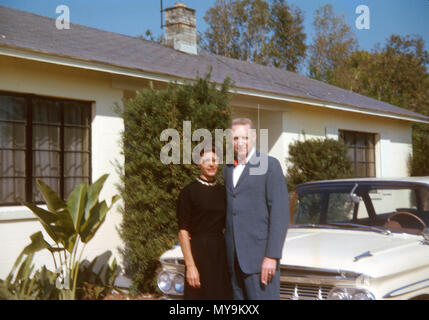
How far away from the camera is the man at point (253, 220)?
3064mm

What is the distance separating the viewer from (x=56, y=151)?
6.74 metres

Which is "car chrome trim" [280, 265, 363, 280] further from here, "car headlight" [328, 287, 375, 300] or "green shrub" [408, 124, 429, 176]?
"green shrub" [408, 124, 429, 176]

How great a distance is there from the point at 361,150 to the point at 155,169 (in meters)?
7.92

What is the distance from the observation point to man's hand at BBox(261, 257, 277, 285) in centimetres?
302

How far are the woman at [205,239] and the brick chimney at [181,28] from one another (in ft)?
24.9

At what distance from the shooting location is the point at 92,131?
6.99m

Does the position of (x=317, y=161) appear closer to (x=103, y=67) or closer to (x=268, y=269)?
(x=103, y=67)

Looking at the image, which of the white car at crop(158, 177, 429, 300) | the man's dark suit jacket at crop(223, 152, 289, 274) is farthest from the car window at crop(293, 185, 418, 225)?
the man's dark suit jacket at crop(223, 152, 289, 274)

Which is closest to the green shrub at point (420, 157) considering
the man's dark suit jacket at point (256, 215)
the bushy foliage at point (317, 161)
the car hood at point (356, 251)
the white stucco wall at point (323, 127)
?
the white stucco wall at point (323, 127)

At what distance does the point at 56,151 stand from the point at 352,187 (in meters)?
4.11

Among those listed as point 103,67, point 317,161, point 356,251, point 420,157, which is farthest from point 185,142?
point 420,157
